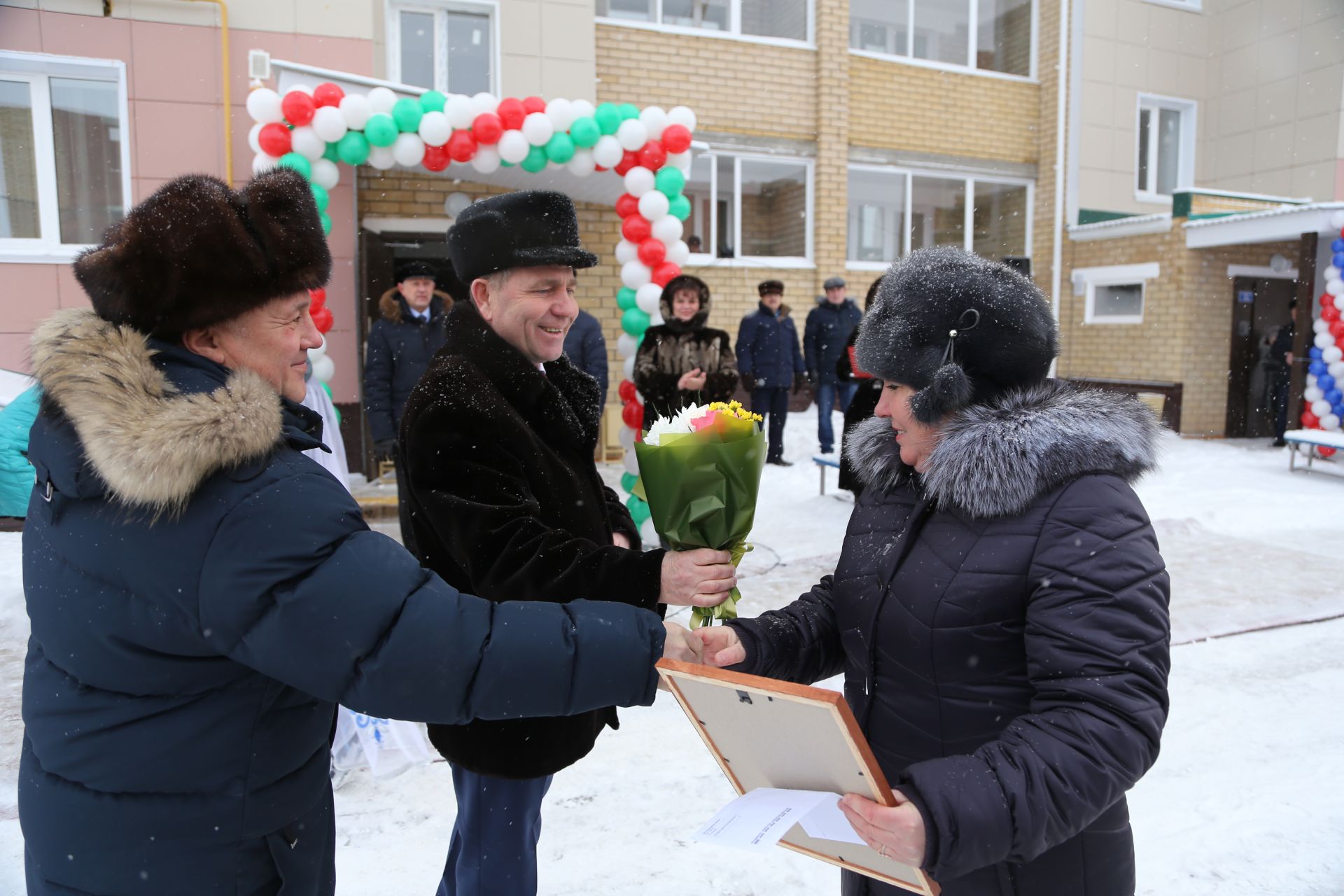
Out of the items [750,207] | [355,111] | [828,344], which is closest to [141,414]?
[355,111]

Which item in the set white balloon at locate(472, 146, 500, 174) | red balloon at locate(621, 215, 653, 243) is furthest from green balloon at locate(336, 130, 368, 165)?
red balloon at locate(621, 215, 653, 243)

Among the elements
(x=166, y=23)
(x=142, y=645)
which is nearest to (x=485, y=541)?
(x=142, y=645)

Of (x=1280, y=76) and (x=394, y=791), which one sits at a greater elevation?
(x=1280, y=76)

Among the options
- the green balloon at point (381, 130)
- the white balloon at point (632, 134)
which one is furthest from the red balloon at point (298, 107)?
the white balloon at point (632, 134)

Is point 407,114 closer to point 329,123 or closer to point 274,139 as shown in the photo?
point 329,123

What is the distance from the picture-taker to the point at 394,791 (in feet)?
10.5

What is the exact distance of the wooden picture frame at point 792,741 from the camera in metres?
1.07

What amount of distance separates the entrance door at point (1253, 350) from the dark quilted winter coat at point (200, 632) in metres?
14.1

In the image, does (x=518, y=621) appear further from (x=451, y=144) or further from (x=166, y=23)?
(x=166, y=23)

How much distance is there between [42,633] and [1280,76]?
17768 mm

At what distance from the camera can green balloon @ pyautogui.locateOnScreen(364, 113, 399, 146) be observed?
262 inches

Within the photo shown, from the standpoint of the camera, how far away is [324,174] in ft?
22.6

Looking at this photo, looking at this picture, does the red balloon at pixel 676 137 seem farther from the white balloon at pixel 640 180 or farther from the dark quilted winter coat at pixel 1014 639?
the dark quilted winter coat at pixel 1014 639

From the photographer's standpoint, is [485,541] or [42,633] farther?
[485,541]
